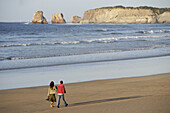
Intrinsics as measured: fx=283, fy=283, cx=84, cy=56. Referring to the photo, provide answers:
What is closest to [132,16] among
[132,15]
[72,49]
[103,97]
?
[132,15]

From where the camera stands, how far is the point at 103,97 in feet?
32.2

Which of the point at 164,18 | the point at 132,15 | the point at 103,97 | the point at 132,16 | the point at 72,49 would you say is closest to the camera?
the point at 103,97

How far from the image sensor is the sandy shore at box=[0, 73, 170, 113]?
Result: 26.9 ft

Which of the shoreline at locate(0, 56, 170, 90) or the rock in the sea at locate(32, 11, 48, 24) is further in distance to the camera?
the rock in the sea at locate(32, 11, 48, 24)

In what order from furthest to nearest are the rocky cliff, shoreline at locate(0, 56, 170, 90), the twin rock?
the rocky cliff → the twin rock → shoreline at locate(0, 56, 170, 90)

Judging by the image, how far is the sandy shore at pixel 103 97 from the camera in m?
8.21

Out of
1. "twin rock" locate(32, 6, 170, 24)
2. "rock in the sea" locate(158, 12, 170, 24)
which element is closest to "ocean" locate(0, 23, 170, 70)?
"rock in the sea" locate(158, 12, 170, 24)

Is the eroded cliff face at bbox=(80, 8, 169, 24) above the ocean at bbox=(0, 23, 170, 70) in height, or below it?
above

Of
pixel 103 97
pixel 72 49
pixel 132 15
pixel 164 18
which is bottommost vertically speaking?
pixel 103 97

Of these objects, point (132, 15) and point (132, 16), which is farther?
point (132, 15)

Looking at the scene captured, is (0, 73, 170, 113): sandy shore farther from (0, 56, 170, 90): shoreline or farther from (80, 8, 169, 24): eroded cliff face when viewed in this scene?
(80, 8, 169, 24): eroded cliff face

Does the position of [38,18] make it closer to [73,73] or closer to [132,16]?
[132,16]

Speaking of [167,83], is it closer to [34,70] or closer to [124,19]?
[34,70]

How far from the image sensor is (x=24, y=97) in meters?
10.1
